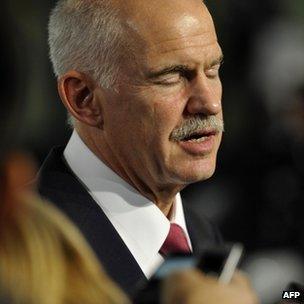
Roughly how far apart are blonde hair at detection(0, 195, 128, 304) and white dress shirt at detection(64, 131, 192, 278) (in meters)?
0.15

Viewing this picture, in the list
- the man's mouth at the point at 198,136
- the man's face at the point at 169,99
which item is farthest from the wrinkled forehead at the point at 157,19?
the man's mouth at the point at 198,136

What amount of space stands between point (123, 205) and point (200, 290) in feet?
0.74

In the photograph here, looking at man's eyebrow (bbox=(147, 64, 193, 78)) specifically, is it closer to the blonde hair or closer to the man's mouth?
the man's mouth

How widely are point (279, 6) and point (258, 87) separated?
0.34 ft

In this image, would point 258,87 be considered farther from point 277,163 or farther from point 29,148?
point 29,148

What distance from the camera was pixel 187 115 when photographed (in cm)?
83

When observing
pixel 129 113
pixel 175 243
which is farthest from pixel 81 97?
pixel 175 243

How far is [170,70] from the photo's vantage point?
2.71 ft

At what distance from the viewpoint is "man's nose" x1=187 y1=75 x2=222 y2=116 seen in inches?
32.4

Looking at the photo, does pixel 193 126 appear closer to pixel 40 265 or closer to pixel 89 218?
pixel 89 218

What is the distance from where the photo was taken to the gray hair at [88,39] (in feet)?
2.65

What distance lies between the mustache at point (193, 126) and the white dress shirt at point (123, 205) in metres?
0.08

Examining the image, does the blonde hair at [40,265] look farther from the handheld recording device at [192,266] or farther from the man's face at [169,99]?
the man's face at [169,99]

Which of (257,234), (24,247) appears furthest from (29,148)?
(257,234)
